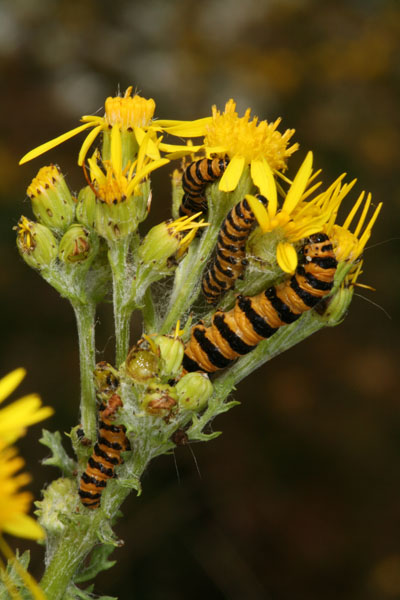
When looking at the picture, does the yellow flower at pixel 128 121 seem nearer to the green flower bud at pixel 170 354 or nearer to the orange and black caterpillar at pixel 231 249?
the orange and black caterpillar at pixel 231 249

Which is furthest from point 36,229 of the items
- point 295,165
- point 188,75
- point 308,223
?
point 188,75

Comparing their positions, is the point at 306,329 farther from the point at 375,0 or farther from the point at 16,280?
the point at 375,0

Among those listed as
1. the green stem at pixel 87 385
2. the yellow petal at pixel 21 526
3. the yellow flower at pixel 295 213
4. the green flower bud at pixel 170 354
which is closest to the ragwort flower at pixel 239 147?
the yellow flower at pixel 295 213

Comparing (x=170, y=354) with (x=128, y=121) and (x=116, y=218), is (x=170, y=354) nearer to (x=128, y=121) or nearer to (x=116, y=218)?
(x=116, y=218)

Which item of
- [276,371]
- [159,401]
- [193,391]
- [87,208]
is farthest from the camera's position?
[276,371]

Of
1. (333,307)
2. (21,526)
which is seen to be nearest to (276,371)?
(333,307)

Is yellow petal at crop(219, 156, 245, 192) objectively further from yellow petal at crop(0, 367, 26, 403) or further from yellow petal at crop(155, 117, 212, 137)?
yellow petal at crop(0, 367, 26, 403)
